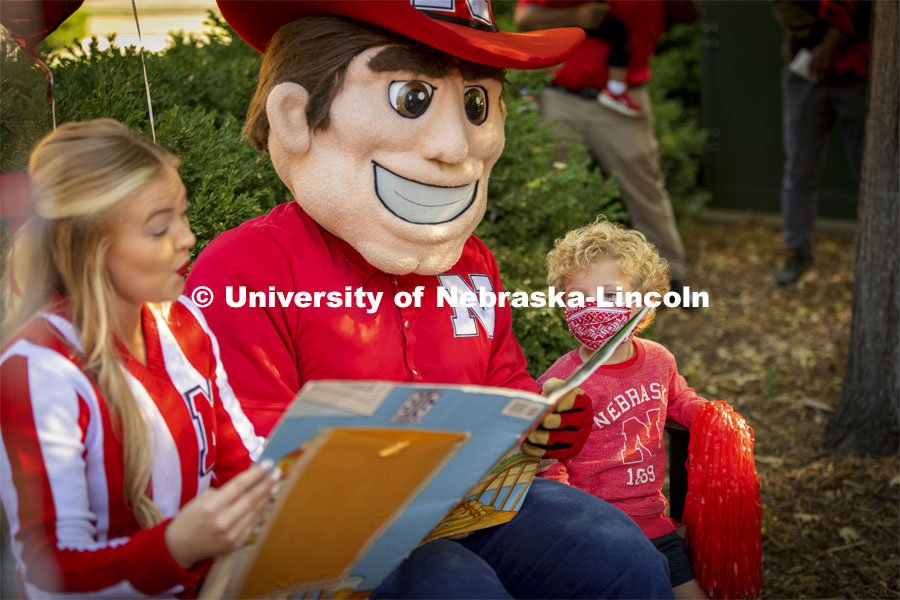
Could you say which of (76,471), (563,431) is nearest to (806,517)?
(563,431)

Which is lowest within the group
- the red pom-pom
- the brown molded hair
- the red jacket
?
the red pom-pom

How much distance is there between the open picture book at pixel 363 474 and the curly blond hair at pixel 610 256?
67cm

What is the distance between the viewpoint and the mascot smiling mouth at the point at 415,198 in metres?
1.95

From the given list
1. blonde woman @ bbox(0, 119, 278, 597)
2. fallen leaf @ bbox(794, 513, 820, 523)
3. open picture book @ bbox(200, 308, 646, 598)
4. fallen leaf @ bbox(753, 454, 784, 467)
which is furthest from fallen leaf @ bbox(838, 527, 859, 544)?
blonde woman @ bbox(0, 119, 278, 597)

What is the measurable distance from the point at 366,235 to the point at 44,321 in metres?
0.71

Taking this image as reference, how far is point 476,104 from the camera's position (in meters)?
2.07

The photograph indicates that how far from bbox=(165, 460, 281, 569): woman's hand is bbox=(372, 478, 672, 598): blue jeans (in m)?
0.46

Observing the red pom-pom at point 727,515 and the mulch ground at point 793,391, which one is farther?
the mulch ground at point 793,391

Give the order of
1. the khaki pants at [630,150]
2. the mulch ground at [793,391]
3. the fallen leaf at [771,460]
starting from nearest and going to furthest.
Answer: the mulch ground at [793,391]
the fallen leaf at [771,460]
the khaki pants at [630,150]

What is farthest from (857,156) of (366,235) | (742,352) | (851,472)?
(366,235)

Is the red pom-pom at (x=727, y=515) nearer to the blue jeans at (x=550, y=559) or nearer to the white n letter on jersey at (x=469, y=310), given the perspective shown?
the blue jeans at (x=550, y=559)

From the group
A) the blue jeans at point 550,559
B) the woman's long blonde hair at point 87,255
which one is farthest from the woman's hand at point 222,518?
the blue jeans at point 550,559

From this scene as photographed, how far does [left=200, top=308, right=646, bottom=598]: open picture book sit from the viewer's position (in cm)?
135

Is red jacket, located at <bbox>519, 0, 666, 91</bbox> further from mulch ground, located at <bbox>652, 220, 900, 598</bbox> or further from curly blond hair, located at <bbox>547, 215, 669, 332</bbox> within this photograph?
curly blond hair, located at <bbox>547, 215, 669, 332</bbox>
